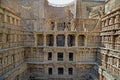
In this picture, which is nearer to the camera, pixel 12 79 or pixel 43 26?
pixel 12 79

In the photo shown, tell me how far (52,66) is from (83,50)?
22.9 feet

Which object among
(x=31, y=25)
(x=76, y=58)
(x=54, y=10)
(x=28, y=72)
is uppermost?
(x=54, y=10)

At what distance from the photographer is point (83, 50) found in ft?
99.7

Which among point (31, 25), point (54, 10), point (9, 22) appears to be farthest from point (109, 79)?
point (54, 10)

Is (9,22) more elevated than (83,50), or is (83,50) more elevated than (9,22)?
(9,22)

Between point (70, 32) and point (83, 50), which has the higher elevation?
point (70, 32)

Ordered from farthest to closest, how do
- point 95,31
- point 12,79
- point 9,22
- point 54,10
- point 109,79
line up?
point 54,10
point 95,31
point 9,22
point 12,79
point 109,79

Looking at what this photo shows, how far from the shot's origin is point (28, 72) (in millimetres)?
30109

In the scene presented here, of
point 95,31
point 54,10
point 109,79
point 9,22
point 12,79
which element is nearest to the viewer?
point 109,79

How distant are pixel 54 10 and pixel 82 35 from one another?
12006 millimetres

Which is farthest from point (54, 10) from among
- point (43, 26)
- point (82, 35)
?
point (82, 35)

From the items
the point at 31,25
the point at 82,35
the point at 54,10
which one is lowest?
the point at 82,35

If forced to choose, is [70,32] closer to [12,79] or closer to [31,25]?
[31,25]

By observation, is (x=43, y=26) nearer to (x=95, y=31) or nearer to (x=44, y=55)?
(x=44, y=55)
